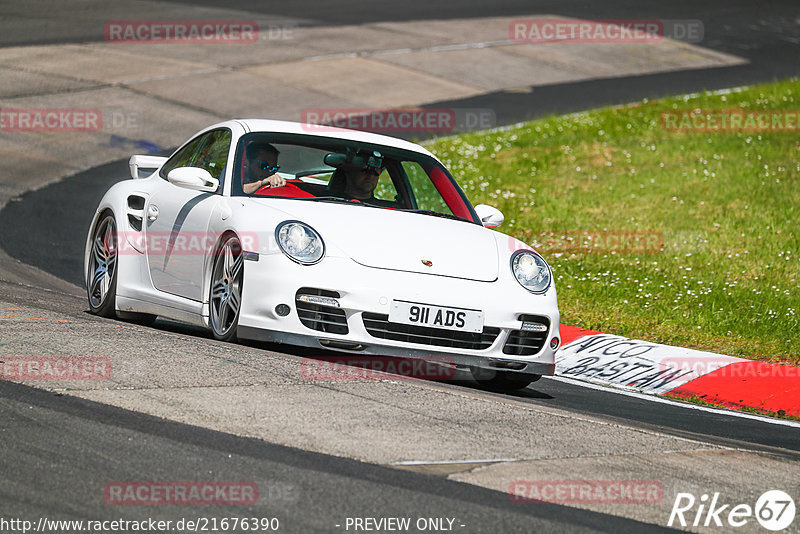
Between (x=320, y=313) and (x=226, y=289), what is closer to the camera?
(x=320, y=313)

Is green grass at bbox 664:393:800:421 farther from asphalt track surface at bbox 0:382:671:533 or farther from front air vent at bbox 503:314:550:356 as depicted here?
asphalt track surface at bbox 0:382:671:533

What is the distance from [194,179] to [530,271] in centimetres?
216

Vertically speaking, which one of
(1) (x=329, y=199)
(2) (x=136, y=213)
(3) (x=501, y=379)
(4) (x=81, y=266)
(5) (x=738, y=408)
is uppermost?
(1) (x=329, y=199)

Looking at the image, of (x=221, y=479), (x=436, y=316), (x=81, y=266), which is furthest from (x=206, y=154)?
(x=221, y=479)

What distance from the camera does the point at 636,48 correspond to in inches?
1160

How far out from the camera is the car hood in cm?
690

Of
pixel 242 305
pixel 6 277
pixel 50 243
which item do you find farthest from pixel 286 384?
pixel 50 243

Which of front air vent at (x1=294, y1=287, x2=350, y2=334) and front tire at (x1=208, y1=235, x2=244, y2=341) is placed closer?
front air vent at (x1=294, y1=287, x2=350, y2=334)

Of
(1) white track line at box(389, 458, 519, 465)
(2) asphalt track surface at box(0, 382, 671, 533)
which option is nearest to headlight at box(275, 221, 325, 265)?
(2) asphalt track surface at box(0, 382, 671, 533)

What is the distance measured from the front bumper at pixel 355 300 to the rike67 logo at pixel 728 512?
214 centimetres

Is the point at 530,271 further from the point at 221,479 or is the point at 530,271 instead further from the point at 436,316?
the point at 221,479

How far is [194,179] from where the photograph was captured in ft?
24.8

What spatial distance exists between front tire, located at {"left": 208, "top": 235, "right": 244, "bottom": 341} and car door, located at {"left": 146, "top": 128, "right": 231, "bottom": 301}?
0.14 metres

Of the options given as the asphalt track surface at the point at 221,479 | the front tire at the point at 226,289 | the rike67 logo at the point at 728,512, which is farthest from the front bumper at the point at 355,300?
the rike67 logo at the point at 728,512
